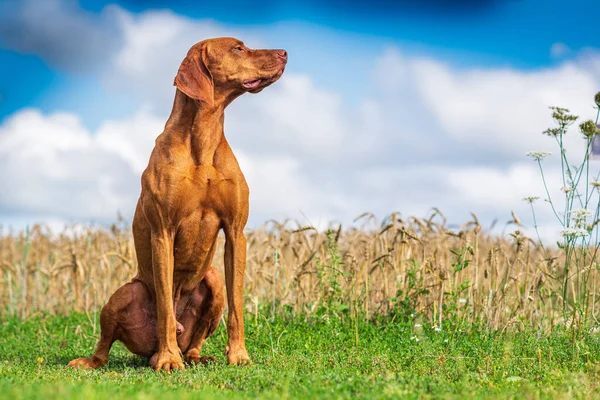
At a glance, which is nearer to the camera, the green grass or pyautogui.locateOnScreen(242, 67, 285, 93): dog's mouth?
the green grass

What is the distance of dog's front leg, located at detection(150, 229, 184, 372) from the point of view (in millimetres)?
5688

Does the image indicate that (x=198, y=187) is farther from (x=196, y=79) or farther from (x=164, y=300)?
(x=164, y=300)

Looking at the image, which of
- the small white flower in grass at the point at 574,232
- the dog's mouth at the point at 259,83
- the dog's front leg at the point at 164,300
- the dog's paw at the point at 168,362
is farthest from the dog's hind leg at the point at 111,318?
the small white flower in grass at the point at 574,232

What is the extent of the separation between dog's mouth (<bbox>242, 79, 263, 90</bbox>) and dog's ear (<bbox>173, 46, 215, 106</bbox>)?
0.27 metres

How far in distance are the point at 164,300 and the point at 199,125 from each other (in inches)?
59.0

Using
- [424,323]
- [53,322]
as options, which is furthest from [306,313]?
[53,322]

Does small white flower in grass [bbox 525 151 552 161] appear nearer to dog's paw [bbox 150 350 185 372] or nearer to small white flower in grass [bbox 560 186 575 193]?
small white flower in grass [bbox 560 186 575 193]

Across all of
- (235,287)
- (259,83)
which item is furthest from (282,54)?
(235,287)

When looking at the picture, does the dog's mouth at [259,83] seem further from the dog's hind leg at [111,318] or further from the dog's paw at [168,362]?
the dog's paw at [168,362]

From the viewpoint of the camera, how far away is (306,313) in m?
8.79

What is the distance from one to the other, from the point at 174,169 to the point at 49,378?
196 centimetres

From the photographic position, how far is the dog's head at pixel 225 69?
18.5 ft

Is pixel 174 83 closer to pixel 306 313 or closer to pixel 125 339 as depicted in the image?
pixel 125 339

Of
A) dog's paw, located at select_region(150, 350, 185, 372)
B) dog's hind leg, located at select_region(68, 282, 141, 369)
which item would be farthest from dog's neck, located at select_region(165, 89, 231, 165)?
dog's paw, located at select_region(150, 350, 185, 372)
